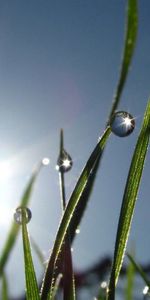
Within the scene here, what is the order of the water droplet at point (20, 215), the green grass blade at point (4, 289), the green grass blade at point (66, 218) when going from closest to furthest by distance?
the green grass blade at point (66, 218), the water droplet at point (20, 215), the green grass blade at point (4, 289)

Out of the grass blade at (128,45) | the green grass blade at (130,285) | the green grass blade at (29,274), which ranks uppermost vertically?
the grass blade at (128,45)

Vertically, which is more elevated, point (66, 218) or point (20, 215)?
point (20, 215)

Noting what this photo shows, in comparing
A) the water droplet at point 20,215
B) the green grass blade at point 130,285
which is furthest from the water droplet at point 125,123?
the green grass blade at point 130,285

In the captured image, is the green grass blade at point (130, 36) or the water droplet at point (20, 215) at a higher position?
the green grass blade at point (130, 36)

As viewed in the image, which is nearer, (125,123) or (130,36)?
(130,36)

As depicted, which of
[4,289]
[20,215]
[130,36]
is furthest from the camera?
[4,289]

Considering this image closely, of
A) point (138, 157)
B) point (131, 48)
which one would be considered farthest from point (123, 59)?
point (138, 157)

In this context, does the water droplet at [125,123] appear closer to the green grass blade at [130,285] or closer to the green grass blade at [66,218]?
the green grass blade at [66,218]

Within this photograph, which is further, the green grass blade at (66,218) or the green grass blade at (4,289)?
the green grass blade at (4,289)

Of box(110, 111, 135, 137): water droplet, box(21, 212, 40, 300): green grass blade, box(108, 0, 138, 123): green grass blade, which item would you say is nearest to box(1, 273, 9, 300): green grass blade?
box(21, 212, 40, 300): green grass blade

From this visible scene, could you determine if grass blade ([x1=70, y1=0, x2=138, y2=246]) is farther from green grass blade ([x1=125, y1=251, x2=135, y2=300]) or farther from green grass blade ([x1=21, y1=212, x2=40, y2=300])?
green grass blade ([x1=125, y1=251, x2=135, y2=300])

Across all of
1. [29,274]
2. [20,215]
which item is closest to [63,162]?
[20,215]

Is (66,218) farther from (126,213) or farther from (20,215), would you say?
(20,215)
